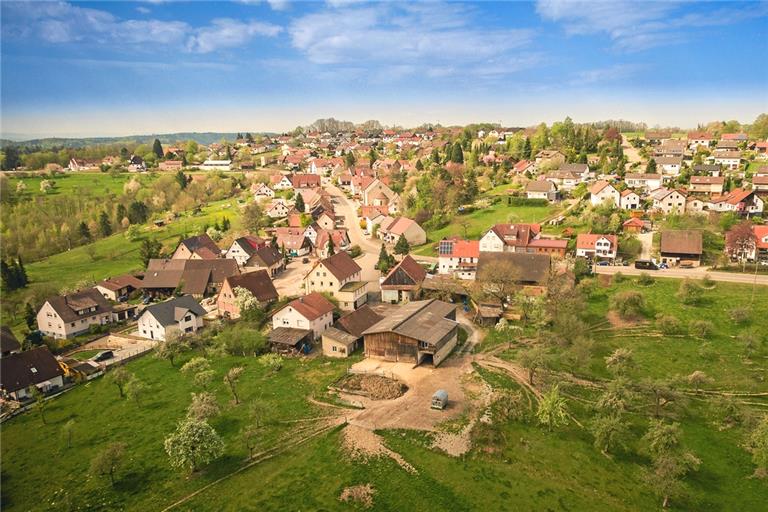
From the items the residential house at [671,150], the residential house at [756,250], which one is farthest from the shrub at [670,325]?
the residential house at [671,150]

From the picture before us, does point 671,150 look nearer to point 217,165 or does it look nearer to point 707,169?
point 707,169

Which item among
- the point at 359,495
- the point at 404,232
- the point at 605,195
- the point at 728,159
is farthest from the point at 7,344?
the point at 728,159

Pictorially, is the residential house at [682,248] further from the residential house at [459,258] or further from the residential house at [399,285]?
the residential house at [399,285]

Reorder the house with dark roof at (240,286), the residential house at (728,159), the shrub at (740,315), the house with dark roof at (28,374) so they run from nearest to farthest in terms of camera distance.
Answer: the house with dark roof at (28,374) → the shrub at (740,315) → the house with dark roof at (240,286) → the residential house at (728,159)

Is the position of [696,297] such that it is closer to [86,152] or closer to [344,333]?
[344,333]

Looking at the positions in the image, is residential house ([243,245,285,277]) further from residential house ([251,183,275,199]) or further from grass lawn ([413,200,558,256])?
residential house ([251,183,275,199])

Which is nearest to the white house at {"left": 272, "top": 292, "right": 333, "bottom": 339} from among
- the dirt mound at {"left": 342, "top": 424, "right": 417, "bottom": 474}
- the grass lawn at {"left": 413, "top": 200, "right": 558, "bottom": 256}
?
the dirt mound at {"left": 342, "top": 424, "right": 417, "bottom": 474}
